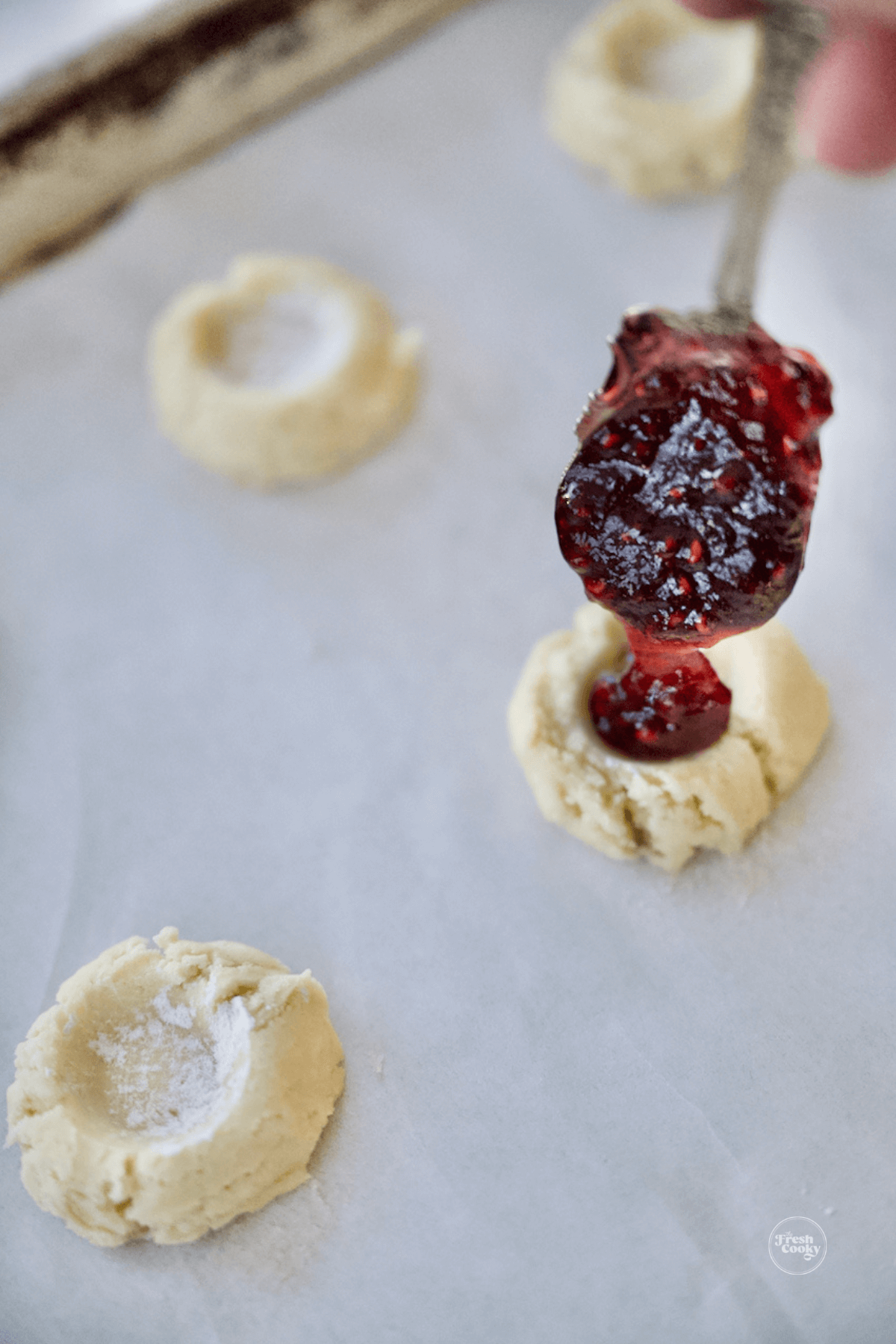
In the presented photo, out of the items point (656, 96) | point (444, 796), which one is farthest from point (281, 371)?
point (656, 96)

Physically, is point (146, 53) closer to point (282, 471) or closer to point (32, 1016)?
point (282, 471)

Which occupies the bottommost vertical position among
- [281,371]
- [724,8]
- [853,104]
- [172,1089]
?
[172,1089]

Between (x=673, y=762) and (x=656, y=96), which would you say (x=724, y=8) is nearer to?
(x=656, y=96)

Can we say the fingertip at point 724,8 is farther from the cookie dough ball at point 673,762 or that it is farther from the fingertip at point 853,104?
the cookie dough ball at point 673,762

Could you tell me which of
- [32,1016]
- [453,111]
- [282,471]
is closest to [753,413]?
[282,471]

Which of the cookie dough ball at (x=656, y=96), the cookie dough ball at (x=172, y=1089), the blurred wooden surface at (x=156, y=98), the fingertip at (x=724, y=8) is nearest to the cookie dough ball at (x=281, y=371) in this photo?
the blurred wooden surface at (x=156, y=98)
